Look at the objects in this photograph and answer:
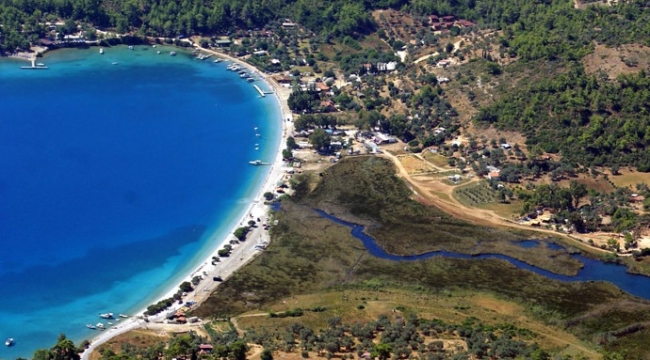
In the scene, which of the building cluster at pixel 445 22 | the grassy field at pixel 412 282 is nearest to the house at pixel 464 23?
the building cluster at pixel 445 22

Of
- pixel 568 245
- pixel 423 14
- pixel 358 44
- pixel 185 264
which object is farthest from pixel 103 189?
pixel 423 14

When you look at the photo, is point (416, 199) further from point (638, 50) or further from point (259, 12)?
point (259, 12)

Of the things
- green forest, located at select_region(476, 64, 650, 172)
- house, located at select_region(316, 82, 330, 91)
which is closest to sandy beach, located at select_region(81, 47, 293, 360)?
house, located at select_region(316, 82, 330, 91)

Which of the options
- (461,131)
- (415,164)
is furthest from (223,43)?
(415,164)

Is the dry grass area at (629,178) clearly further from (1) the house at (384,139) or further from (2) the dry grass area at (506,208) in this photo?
(1) the house at (384,139)

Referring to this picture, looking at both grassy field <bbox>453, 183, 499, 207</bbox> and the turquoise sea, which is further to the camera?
grassy field <bbox>453, 183, 499, 207</bbox>

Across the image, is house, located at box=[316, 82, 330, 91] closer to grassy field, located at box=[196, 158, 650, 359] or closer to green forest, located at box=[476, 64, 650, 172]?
green forest, located at box=[476, 64, 650, 172]
